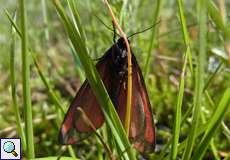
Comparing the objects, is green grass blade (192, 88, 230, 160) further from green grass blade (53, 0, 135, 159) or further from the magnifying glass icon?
the magnifying glass icon

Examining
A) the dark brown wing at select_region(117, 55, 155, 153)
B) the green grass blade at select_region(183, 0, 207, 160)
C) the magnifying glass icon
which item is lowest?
the magnifying glass icon

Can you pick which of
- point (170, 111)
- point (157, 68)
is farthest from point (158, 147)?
point (157, 68)

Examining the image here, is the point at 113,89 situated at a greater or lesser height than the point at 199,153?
greater

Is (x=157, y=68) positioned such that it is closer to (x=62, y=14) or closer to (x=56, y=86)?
(x=56, y=86)

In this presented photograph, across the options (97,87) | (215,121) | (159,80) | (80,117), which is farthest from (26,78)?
(159,80)

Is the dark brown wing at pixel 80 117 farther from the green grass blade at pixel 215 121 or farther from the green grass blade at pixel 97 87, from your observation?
the green grass blade at pixel 215 121

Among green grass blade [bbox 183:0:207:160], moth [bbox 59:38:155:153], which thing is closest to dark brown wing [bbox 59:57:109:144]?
moth [bbox 59:38:155:153]
